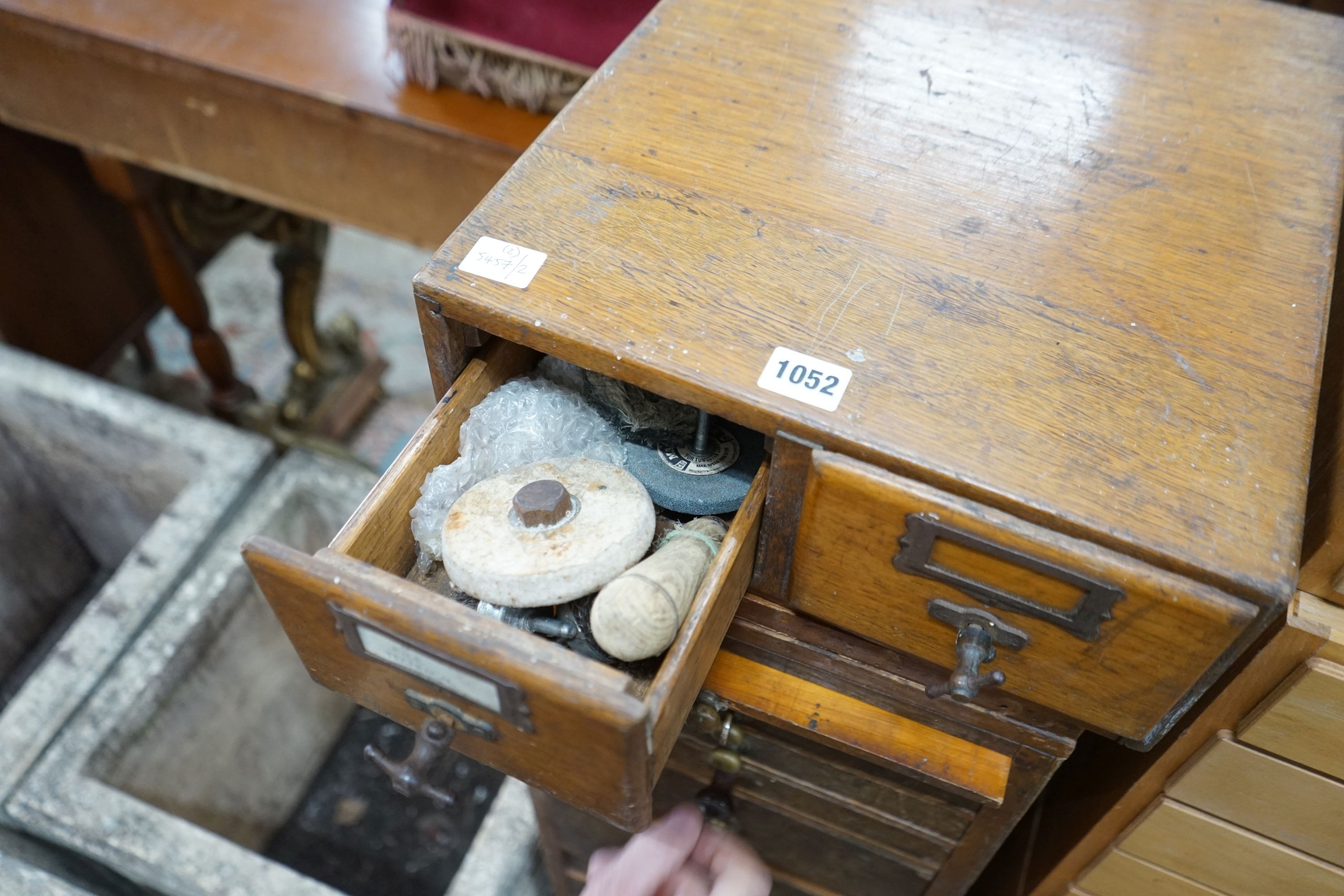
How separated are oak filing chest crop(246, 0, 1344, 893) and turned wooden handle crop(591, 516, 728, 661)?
17mm

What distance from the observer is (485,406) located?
69 cm

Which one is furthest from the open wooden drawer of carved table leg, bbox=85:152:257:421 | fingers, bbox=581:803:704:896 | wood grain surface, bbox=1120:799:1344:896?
carved table leg, bbox=85:152:257:421

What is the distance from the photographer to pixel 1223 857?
860 mm

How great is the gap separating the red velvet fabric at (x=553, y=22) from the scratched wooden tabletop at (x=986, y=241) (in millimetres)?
333

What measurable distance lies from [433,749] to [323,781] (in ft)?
3.69

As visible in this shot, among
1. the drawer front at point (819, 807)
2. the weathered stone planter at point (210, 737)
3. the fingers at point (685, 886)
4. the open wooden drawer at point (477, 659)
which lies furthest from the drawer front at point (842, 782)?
the weathered stone planter at point (210, 737)

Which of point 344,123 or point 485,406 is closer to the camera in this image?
point 485,406

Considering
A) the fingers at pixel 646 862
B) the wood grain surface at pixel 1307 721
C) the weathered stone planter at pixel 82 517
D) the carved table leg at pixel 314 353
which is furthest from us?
the carved table leg at pixel 314 353

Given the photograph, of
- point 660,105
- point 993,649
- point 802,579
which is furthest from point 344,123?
point 993,649

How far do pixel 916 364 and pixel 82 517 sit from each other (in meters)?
1.68

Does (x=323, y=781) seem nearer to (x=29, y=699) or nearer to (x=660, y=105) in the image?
(x=29, y=699)

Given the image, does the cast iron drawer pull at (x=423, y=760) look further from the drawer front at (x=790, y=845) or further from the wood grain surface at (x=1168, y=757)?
the wood grain surface at (x=1168, y=757)

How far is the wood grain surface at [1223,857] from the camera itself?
823 millimetres

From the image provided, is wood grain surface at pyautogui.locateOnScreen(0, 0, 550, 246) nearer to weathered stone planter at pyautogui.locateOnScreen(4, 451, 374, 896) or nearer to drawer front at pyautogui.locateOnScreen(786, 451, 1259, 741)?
weathered stone planter at pyautogui.locateOnScreen(4, 451, 374, 896)
